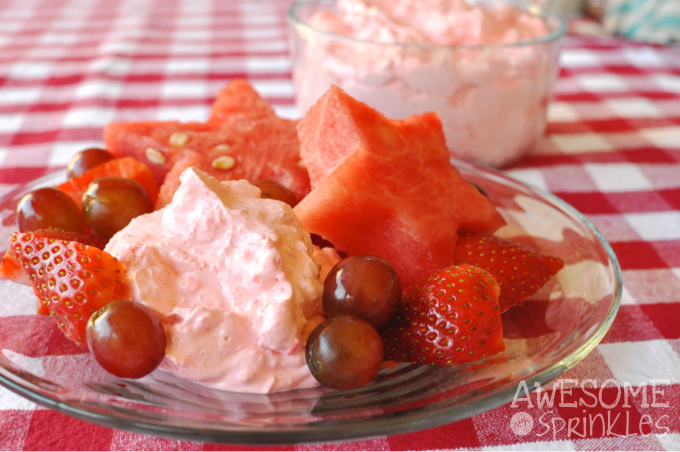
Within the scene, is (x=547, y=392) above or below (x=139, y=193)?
below

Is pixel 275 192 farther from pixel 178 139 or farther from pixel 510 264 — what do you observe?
pixel 510 264

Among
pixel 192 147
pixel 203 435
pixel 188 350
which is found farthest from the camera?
pixel 192 147

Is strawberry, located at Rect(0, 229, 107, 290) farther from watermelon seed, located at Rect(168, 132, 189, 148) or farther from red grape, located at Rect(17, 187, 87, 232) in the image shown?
watermelon seed, located at Rect(168, 132, 189, 148)

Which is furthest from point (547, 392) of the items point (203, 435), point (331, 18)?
point (331, 18)

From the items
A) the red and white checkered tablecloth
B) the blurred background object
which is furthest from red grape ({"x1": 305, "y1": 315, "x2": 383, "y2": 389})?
the blurred background object

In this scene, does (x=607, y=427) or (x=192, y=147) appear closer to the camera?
(x=607, y=427)

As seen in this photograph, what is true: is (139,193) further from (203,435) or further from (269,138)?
(203,435)
